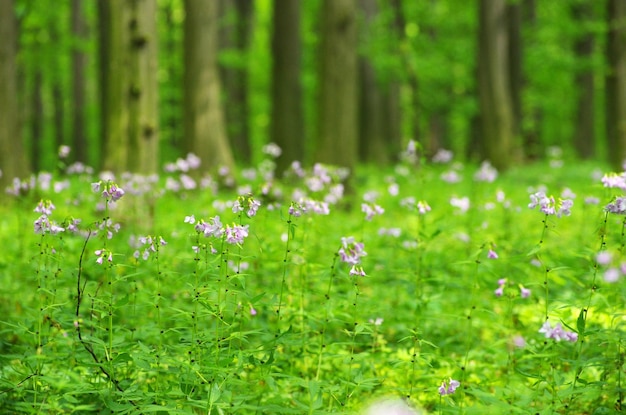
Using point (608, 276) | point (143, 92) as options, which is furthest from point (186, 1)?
point (608, 276)

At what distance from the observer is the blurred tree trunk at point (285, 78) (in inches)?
496

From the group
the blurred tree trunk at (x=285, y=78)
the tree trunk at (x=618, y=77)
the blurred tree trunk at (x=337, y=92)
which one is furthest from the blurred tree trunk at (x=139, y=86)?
the tree trunk at (x=618, y=77)

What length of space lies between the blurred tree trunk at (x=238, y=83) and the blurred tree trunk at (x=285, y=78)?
7.76 meters

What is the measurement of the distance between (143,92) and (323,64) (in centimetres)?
362

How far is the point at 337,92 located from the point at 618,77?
5880 mm

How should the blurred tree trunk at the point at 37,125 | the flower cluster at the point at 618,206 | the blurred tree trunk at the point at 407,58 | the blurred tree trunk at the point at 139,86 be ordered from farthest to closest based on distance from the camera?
the blurred tree trunk at the point at 37,125 → the blurred tree trunk at the point at 407,58 → the blurred tree trunk at the point at 139,86 → the flower cluster at the point at 618,206

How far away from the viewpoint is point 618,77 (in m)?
12.6

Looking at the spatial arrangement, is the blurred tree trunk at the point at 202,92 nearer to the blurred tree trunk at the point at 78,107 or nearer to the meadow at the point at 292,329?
the meadow at the point at 292,329

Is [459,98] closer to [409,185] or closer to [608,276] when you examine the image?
[409,185]

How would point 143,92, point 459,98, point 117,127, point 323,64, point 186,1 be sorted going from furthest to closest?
point 459,98 < point 186,1 < point 323,64 < point 117,127 < point 143,92

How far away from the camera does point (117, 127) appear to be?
8.47 m

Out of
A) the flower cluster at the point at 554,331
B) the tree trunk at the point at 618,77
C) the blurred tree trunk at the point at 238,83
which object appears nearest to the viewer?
the flower cluster at the point at 554,331

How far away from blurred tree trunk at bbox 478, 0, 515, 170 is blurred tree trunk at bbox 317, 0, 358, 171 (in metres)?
6.32

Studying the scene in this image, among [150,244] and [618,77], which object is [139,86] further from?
[618,77]
